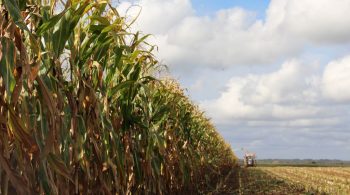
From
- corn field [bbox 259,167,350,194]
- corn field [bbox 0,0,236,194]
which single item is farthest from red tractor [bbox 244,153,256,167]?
corn field [bbox 0,0,236,194]

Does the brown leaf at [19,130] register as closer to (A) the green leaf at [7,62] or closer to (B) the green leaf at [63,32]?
(A) the green leaf at [7,62]

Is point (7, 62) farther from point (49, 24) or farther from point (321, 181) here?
point (321, 181)

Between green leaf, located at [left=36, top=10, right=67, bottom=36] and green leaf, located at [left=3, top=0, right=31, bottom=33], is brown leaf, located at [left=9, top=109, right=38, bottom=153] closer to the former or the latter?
green leaf, located at [left=3, top=0, right=31, bottom=33]

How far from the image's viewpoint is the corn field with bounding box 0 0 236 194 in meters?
2.24

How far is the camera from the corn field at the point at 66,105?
7.35 ft

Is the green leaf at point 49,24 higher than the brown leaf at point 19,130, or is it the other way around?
the green leaf at point 49,24

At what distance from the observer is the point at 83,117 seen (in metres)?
3.19

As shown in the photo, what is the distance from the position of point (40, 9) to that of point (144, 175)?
2.27m

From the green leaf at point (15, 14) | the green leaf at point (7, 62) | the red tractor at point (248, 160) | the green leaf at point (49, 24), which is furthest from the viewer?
the red tractor at point (248, 160)

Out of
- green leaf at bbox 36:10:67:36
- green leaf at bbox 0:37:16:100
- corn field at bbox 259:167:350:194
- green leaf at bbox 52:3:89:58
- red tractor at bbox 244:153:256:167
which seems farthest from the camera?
red tractor at bbox 244:153:256:167

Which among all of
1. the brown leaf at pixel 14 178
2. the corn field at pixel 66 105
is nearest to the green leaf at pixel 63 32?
the corn field at pixel 66 105

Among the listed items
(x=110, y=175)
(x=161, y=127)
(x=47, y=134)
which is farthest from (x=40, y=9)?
(x=161, y=127)

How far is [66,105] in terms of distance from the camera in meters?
3.01

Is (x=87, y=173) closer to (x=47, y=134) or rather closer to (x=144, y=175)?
(x=47, y=134)
